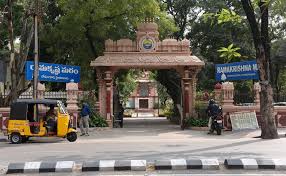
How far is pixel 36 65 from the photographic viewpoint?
22062mm

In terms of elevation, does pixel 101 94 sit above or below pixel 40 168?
above

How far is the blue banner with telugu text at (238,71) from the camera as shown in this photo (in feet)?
81.1

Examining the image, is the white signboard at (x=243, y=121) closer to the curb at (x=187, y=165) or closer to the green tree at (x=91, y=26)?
the green tree at (x=91, y=26)

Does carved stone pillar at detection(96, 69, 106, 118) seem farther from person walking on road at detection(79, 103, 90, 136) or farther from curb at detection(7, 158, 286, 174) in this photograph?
curb at detection(7, 158, 286, 174)

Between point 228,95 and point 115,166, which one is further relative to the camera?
point 228,95

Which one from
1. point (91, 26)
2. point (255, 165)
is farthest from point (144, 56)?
point (255, 165)

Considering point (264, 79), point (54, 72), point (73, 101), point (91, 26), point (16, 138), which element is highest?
point (91, 26)

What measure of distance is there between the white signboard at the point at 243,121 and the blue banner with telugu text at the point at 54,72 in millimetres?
8470

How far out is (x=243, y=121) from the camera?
23.6 m

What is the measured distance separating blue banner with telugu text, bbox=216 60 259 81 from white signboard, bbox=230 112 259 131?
2151 millimetres

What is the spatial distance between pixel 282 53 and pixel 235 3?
20.3 ft

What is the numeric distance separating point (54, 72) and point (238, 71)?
947 centimetres

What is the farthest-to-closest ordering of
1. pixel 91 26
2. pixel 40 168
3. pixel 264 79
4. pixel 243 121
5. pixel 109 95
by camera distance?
pixel 91 26
pixel 109 95
pixel 243 121
pixel 264 79
pixel 40 168

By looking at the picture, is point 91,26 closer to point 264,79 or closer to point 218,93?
point 218,93
